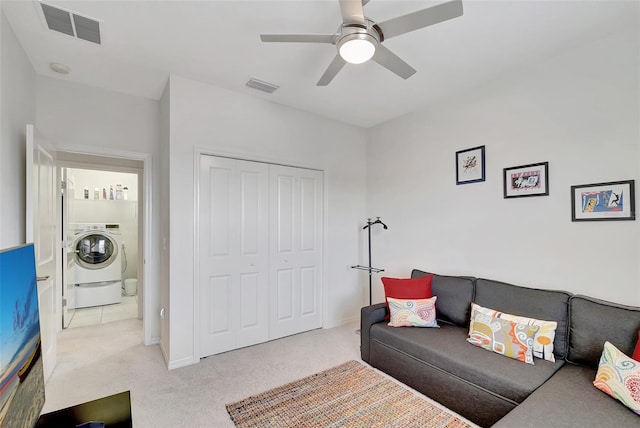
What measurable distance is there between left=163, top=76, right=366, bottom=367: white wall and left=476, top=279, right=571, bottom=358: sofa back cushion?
1.80 metres

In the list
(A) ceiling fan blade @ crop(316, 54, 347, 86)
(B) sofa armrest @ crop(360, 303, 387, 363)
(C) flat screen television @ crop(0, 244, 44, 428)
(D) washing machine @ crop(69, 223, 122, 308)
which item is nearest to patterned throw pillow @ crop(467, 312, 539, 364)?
(B) sofa armrest @ crop(360, 303, 387, 363)

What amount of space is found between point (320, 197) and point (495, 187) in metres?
1.93

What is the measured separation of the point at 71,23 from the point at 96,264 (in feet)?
13.3

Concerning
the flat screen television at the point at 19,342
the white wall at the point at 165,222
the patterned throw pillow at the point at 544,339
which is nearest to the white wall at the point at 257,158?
the white wall at the point at 165,222

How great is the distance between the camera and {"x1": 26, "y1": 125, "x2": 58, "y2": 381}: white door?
2061 millimetres

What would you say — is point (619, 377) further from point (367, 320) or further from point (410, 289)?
point (367, 320)

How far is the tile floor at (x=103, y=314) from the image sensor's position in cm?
397

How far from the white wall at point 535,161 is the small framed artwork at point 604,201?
46 millimetres

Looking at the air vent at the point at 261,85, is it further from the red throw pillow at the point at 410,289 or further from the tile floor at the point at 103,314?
the tile floor at the point at 103,314

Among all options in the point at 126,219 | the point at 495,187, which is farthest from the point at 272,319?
the point at 126,219

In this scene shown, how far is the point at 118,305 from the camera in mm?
4820

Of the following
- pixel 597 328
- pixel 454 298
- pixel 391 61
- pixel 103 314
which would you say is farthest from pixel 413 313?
pixel 103 314

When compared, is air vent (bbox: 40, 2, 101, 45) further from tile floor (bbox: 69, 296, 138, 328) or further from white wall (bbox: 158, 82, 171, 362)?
tile floor (bbox: 69, 296, 138, 328)

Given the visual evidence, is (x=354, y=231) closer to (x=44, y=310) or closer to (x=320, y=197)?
(x=320, y=197)
